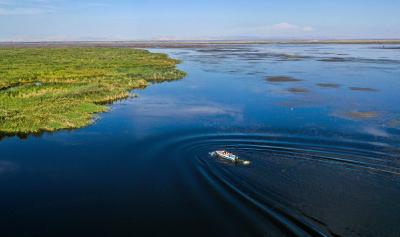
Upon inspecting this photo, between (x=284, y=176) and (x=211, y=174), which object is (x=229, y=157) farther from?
(x=284, y=176)

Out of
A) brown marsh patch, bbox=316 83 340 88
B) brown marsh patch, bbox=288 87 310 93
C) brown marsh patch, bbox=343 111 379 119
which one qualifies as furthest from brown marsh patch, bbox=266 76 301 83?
brown marsh patch, bbox=343 111 379 119

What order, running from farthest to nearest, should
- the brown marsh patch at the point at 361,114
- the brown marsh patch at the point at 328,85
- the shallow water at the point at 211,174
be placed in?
the brown marsh patch at the point at 328,85 < the brown marsh patch at the point at 361,114 < the shallow water at the point at 211,174

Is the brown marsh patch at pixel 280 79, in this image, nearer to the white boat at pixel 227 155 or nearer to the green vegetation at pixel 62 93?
the green vegetation at pixel 62 93

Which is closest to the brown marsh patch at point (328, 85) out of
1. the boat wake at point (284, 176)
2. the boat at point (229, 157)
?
the boat wake at point (284, 176)

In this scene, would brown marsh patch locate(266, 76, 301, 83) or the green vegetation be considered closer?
the green vegetation

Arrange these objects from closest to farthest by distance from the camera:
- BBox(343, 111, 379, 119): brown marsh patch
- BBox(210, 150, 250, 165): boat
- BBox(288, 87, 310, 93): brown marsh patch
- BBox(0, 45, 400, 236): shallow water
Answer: BBox(0, 45, 400, 236): shallow water, BBox(210, 150, 250, 165): boat, BBox(343, 111, 379, 119): brown marsh patch, BBox(288, 87, 310, 93): brown marsh patch

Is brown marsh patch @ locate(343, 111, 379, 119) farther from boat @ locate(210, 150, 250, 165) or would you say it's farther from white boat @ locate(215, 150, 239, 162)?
white boat @ locate(215, 150, 239, 162)

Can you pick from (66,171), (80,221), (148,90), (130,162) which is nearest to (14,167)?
(66,171)

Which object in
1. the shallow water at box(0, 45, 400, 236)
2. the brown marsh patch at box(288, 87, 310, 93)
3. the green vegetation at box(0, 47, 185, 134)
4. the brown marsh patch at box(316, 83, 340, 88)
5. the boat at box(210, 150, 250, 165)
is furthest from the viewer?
the brown marsh patch at box(316, 83, 340, 88)

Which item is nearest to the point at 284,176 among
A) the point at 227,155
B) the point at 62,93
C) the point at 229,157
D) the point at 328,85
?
the point at 229,157
